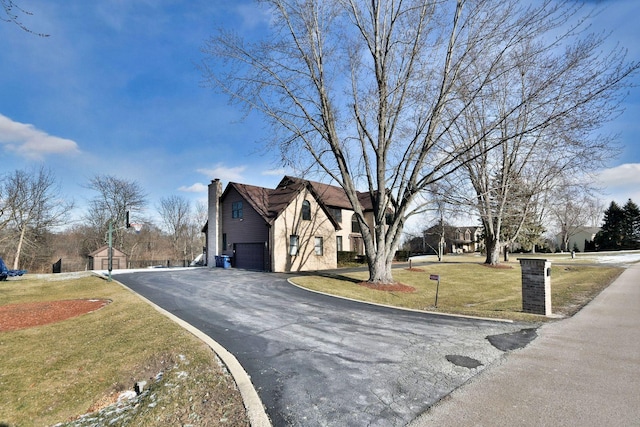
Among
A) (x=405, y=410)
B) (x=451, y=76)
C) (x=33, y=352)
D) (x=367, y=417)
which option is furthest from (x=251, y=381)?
(x=451, y=76)

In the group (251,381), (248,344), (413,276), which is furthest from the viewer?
(413,276)

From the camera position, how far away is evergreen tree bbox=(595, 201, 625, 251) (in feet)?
191

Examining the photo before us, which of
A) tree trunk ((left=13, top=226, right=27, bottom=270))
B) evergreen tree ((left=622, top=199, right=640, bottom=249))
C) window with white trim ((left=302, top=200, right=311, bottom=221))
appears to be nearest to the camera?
window with white trim ((left=302, top=200, right=311, bottom=221))

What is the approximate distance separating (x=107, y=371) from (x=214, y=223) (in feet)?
74.8

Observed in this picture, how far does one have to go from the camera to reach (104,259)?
31328 millimetres

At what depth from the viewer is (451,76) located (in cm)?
1484

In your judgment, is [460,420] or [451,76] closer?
[460,420]

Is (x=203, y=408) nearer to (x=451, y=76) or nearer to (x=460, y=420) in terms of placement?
(x=460, y=420)

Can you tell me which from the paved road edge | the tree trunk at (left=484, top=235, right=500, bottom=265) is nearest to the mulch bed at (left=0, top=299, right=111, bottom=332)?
the paved road edge

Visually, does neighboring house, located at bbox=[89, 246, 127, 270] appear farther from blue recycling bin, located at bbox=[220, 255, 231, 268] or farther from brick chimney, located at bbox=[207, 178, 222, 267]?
blue recycling bin, located at bbox=[220, 255, 231, 268]

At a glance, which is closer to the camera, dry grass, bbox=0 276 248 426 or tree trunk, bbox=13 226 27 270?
dry grass, bbox=0 276 248 426

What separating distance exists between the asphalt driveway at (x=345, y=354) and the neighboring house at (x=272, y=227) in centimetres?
1244

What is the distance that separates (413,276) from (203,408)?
19.4m

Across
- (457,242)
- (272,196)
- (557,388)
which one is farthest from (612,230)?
(557,388)
